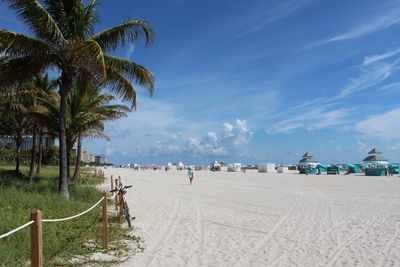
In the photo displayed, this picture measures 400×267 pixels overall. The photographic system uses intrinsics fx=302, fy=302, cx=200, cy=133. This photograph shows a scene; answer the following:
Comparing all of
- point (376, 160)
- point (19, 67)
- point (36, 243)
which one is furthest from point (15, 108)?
point (376, 160)

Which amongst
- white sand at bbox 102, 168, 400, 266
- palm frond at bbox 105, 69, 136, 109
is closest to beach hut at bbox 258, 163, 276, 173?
white sand at bbox 102, 168, 400, 266


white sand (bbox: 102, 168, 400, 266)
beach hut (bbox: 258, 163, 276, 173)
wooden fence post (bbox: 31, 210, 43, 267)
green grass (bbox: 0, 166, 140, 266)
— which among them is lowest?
beach hut (bbox: 258, 163, 276, 173)

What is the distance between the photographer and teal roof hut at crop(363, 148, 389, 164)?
42.6 m

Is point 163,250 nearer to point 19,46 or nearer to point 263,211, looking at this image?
point 263,211

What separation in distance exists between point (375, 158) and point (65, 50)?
45798 millimetres

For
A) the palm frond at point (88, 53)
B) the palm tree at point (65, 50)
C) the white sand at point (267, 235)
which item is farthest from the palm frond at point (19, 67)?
the white sand at point (267, 235)

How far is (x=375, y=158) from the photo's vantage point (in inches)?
1710

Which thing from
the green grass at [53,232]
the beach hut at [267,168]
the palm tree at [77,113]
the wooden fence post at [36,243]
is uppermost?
the palm tree at [77,113]

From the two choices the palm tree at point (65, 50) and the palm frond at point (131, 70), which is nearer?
the palm tree at point (65, 50)

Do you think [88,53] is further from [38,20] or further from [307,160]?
[307,160]

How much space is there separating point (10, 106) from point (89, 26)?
685cm

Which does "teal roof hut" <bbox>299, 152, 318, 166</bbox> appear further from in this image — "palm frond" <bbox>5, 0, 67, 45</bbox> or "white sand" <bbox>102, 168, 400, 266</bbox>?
"palm frond" <bbox>5, 0, 67, 45</bbox>

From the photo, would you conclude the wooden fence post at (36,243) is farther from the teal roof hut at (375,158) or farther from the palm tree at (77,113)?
the teal roof hut at (375,158)

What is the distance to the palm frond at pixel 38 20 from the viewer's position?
313 inches
